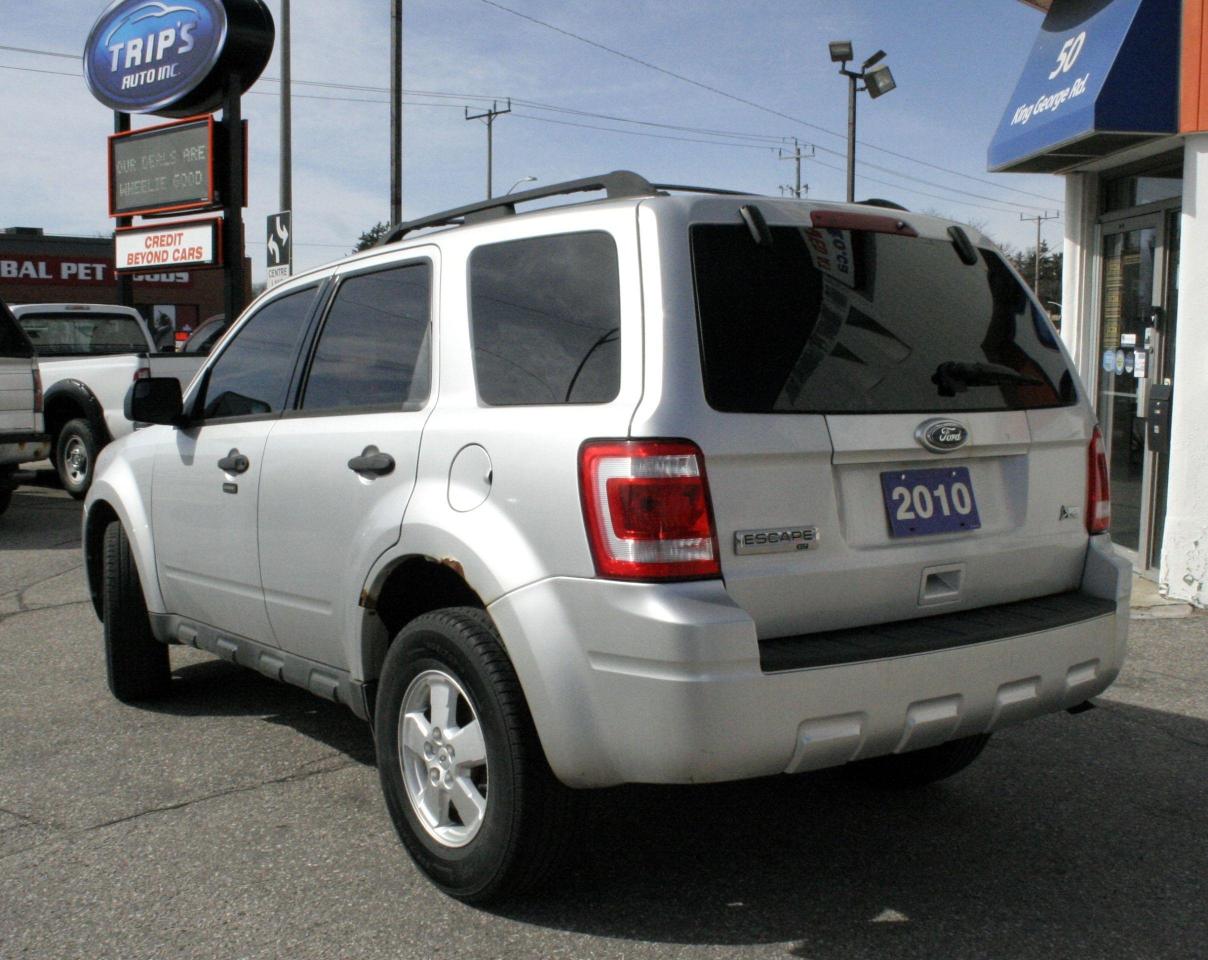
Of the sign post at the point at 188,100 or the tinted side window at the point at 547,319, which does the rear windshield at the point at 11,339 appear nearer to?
the sign post at the point at 188,100

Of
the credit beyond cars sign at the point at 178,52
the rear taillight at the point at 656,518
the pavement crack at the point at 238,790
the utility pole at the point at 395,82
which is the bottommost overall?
the pavement crack at the point at 238,790

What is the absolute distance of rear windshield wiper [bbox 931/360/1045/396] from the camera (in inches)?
132

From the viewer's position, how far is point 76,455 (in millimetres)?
12805

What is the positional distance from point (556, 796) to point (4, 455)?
9164 mm

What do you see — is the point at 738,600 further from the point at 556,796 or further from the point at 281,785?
the point at 281,785

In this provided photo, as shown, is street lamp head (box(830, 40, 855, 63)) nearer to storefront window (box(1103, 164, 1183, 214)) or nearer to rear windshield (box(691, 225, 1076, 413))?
storefront window (box(1103, 164, 1183, 214))

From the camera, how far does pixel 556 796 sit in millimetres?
3084

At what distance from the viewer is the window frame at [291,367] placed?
4297mm

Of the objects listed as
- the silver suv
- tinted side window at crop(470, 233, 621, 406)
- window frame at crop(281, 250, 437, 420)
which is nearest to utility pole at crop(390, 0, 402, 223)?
window frame at crop(281, 250, 437, 420)

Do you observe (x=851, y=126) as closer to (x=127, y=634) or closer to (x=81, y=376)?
(x=81, y=376)

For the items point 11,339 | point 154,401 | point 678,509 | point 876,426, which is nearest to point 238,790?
point 154,401

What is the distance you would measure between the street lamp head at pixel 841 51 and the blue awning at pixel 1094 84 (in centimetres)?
1489

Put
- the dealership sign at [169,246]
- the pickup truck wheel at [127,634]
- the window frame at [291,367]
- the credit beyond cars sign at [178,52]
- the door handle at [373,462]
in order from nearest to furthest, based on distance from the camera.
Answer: the door handle at [373,462]
the window frame at [291,367]
the pickup truck wheel at [127,634]
the credit beyond cars sign at [178,52]
the dealership sign at [169,246]

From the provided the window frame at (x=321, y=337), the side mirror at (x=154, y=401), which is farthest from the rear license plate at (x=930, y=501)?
the side mirror at (x=154, y=401)
